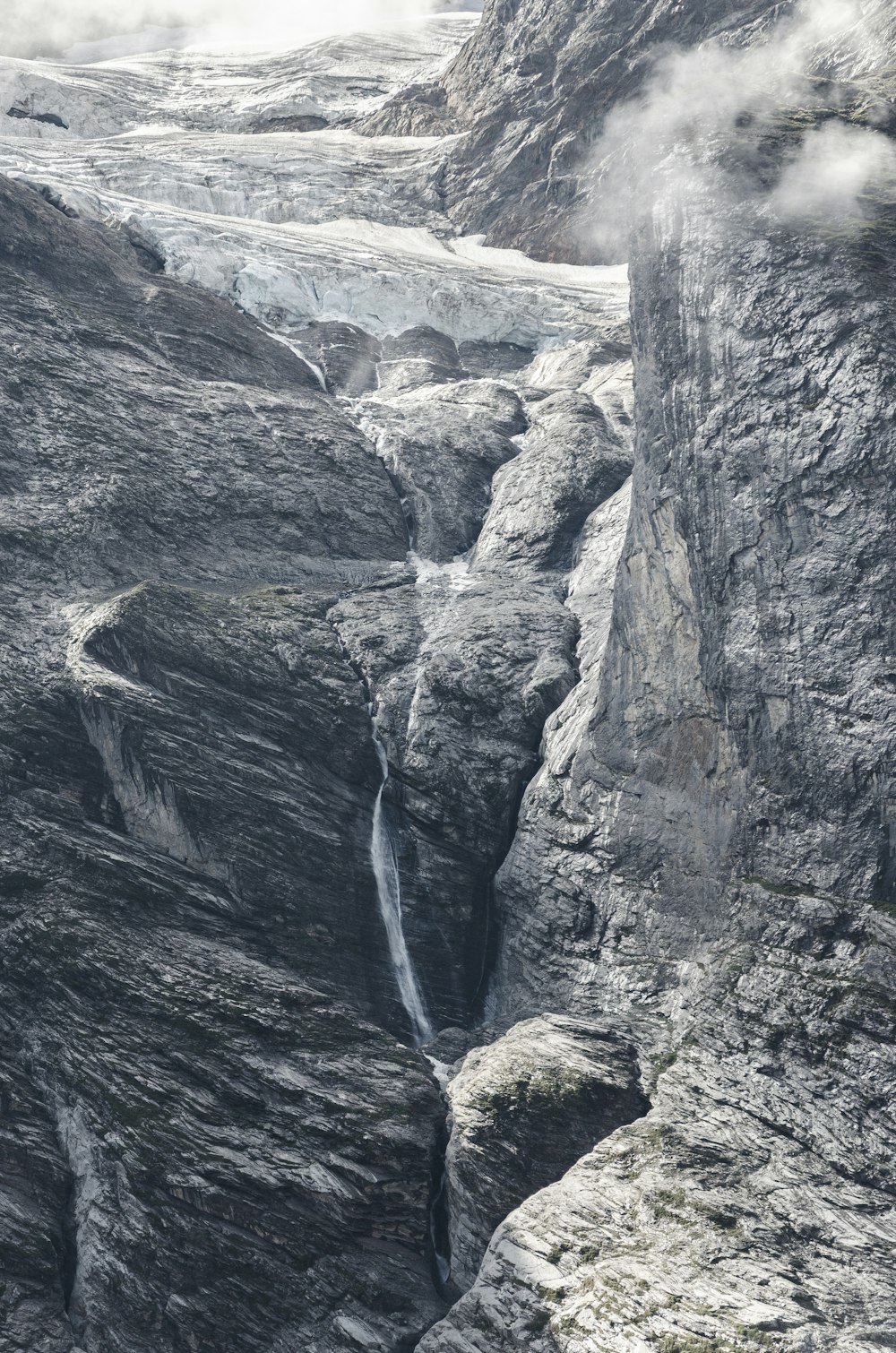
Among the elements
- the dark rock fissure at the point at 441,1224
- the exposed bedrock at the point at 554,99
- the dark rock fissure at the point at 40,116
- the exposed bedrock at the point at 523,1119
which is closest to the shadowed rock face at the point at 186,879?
the dark rock fissure at the point at 441,1224

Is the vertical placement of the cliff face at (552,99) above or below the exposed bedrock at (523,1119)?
above

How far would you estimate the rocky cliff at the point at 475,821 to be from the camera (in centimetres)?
3169

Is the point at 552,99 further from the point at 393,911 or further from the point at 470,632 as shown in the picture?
the point at 393,911

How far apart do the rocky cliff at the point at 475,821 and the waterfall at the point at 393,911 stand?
0.48 feet

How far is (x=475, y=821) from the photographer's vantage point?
45062 mm

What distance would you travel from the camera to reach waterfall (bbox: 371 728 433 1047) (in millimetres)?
41781

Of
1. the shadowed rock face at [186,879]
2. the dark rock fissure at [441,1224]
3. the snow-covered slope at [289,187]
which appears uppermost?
the snow-covered slope at [289,187]

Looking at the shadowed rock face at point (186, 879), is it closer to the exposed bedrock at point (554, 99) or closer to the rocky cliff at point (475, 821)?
the rocky cliff at point (475, 821)

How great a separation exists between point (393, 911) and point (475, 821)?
4.35 meters

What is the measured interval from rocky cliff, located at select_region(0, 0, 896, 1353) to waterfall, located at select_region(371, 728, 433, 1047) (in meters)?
0.15

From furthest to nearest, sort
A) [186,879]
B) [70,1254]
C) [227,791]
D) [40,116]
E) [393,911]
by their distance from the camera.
→ 1. [40,116]
2. [393,911]
3. [227,791]
4. [186,879]
5. [70,1254]

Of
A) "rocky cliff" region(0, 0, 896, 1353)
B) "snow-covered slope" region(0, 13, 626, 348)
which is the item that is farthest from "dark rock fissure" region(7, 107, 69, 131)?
"rocky cliff" region(0, 0, 896, 1353)

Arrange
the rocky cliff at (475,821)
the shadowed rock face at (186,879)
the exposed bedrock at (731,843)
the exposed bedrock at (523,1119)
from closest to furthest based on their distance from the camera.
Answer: the exposed bedrock at (731,843) < the rocky cliff at (475,821) < the shadowed rock face at (186,879) < the exposed bedrock at (523,1119)

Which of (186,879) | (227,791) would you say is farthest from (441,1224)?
(227,791)
